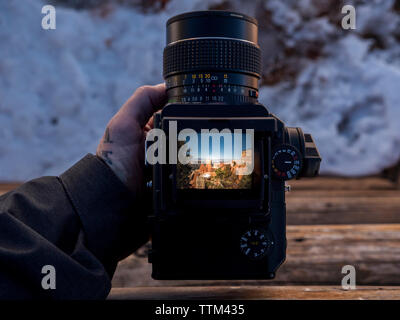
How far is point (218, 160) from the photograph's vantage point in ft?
1.42

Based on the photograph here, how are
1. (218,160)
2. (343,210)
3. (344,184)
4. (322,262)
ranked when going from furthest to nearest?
(344,184), (343,210), (322,262), (218,160)

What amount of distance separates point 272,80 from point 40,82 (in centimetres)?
88

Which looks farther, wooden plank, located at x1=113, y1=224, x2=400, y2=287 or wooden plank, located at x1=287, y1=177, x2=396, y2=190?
wooden plank, located at x1=287, y1=177, x2=396, y2=190

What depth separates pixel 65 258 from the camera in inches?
16.4

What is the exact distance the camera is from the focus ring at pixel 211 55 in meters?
0.49

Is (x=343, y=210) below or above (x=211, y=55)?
below

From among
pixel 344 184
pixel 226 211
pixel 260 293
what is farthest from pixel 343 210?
pixel 226 211

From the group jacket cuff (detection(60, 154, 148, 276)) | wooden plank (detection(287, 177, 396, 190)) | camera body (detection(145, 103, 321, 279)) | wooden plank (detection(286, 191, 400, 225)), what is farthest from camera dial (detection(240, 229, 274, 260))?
wooden plank (detection(287, 177, 396, 190))

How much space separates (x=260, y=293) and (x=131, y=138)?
298mm

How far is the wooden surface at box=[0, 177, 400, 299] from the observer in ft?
1.82

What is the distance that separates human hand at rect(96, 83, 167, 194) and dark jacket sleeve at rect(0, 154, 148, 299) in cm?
3

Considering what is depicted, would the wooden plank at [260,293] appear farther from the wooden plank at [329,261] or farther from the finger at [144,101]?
the finger at [144,101]

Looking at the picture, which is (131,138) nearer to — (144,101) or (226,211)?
(144,101)

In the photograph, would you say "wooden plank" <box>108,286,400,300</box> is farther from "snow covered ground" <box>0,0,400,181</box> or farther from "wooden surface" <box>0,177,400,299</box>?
"snow covered ground" <box>0,0,400,181</box>
